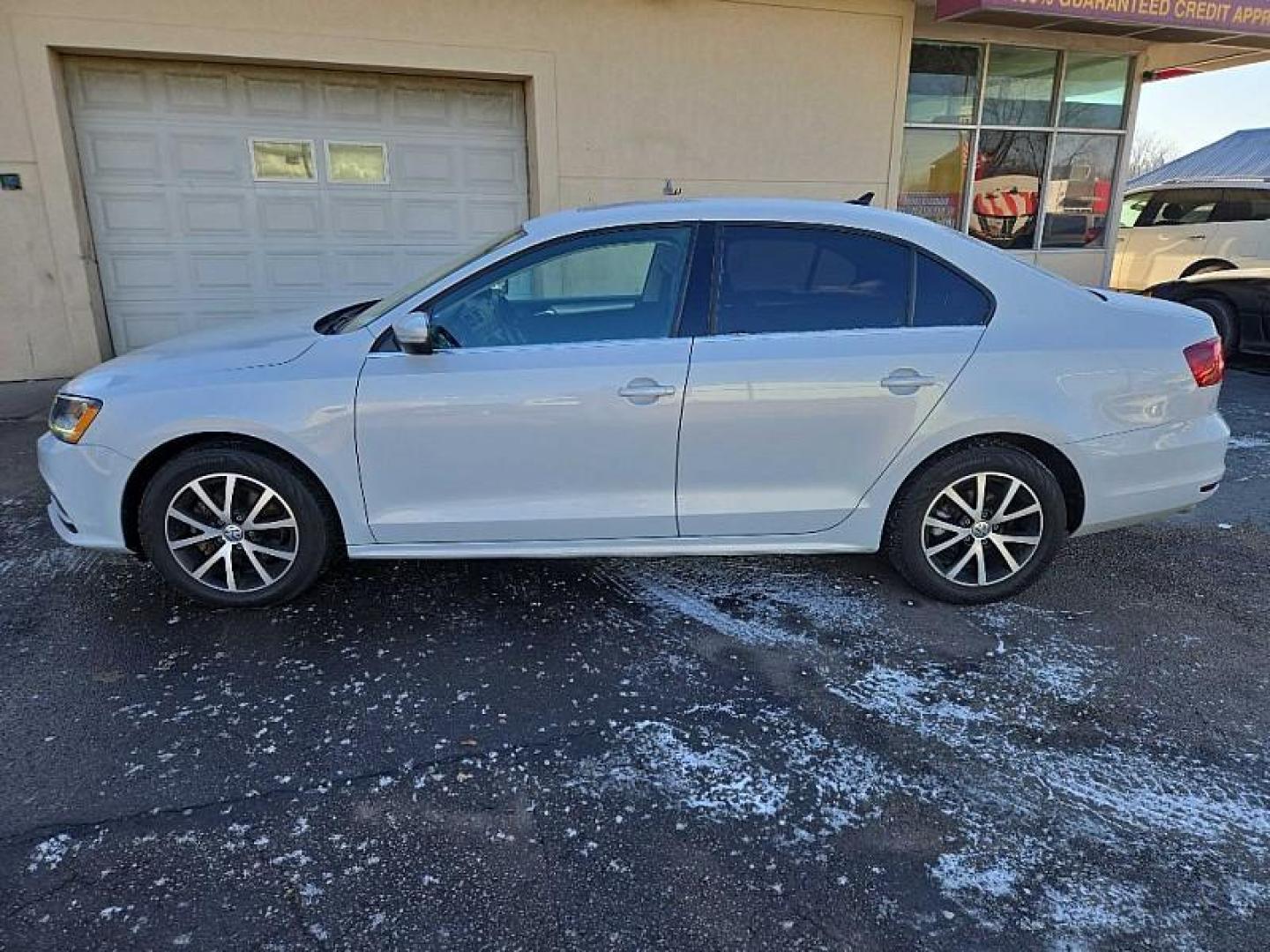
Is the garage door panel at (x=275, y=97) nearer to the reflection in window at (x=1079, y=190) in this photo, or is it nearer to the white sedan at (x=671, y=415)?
the white sedan at (x=671, y=415)

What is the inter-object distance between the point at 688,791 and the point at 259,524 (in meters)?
2.08

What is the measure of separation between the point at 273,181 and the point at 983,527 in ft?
24.1

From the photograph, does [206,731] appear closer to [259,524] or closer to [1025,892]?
[259,524]

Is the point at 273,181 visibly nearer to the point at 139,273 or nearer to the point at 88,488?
the point at 139,273

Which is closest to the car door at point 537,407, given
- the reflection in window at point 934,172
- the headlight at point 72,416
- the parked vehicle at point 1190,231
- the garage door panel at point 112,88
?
the headlight at point 72,416

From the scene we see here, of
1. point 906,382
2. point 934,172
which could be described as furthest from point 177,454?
point 934,172

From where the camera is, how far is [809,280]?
338cm

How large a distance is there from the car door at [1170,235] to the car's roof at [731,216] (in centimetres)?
965

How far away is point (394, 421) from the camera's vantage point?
3.19 m

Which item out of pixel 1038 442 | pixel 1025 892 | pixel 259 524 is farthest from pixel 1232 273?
pixel 259 524

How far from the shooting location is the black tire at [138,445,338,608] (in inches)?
128

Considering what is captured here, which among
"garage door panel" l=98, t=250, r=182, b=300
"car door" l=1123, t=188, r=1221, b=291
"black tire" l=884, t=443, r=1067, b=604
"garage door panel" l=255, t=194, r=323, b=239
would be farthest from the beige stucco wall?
"black tire" l=884, t=443, r=1067, b=604

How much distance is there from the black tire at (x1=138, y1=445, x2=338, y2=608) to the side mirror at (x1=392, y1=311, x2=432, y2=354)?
0.72 meters

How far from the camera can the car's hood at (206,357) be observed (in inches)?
129
